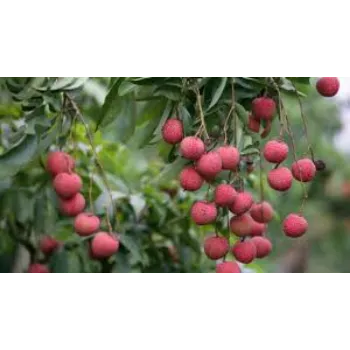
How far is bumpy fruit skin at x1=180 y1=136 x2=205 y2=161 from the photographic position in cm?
95

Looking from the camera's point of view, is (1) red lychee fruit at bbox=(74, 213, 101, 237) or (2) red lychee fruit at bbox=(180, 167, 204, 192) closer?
(2) red lychee fruit at bbox=(180, 167, 204, 192)

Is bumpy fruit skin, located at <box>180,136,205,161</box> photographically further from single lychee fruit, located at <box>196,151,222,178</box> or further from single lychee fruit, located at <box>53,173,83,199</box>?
single lychee fruit, located at <box>53,173,83,199</box>

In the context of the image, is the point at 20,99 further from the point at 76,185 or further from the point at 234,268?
the point at 234,268

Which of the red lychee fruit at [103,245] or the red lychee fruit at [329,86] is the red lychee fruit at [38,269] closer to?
the red lychee fruit at [103,245]

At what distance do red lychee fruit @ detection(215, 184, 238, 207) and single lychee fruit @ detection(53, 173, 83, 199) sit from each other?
26 cm

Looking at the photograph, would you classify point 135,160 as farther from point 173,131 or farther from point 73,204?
point 173,131

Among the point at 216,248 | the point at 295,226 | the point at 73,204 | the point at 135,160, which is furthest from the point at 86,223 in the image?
the point at 135,160

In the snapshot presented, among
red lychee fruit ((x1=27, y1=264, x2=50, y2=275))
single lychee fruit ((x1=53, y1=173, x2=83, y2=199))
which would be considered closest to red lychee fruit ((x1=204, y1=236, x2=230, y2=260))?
single lychee fruit ((x1=53, y1=173, x2=83, y2=199))

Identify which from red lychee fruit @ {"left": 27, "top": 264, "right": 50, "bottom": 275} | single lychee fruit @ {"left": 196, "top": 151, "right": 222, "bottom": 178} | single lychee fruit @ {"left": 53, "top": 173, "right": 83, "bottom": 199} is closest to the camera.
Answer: single lychee fruit @ {"left": 196, "top": 151, "right": 222, "bottom": 178}

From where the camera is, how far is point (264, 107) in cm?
105

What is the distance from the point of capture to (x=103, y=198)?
147 cm

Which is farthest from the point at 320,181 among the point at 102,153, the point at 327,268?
the point at 102,153

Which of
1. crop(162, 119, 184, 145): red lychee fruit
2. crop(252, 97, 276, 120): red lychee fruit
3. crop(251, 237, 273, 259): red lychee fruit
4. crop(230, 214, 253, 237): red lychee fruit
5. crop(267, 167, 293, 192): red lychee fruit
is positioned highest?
crop(252, 97, 276, 120): red lychee fruit

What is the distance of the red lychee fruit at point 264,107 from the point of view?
104cm
